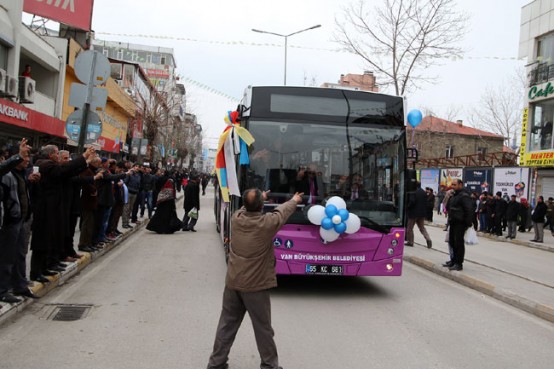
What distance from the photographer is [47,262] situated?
7.49 meters

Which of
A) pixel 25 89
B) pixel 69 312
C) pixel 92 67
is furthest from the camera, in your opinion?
pixel 25 89

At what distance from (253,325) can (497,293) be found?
5.65 meters

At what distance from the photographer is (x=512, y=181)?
89.1 feet

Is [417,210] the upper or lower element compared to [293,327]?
upper

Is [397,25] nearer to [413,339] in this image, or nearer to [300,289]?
[300,289]

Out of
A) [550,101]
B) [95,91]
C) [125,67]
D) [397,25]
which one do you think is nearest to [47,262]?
[95,91]

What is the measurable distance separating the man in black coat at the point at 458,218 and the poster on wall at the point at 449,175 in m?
24.0

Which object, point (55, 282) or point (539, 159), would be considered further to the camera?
point (539, 159)

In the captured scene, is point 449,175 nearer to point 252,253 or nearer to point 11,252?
point 11,252

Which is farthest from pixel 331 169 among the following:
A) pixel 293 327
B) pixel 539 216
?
pixel 539 216

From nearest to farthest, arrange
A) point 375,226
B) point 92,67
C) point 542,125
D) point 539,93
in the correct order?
point 375,226
point 92,67
point 539,93
point 542,125

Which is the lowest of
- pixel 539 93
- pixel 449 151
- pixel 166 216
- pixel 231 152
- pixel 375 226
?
pixel 166 216

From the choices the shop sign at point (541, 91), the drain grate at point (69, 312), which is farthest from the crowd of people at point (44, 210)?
the shop sign at point (541, 91)

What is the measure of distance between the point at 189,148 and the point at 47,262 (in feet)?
202
